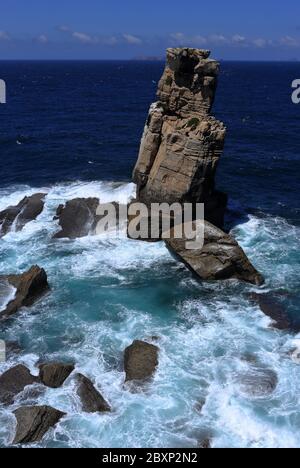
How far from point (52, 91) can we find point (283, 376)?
13952 cm

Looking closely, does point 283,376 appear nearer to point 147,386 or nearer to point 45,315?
point 147,386

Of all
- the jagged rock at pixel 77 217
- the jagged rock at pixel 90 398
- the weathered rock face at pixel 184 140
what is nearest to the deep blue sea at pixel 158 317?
the jagged rock at pixel 90 398

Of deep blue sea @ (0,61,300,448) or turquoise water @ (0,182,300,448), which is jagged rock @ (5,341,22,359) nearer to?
turquoise water @ (0,182,300,448)

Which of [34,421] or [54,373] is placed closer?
[34,421]

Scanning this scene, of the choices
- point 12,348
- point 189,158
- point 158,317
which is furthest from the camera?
point 189,158

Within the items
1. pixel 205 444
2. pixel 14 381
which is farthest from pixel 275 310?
pixel 14 381

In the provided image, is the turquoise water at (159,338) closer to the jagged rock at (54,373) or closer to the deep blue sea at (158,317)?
the deep blue sea at (158,317)

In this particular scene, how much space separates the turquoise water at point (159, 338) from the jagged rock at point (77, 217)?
118 centimetres

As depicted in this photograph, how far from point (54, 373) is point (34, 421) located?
13.6 feet

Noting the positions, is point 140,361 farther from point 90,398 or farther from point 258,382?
point 258,382

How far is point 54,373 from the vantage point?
109 feet

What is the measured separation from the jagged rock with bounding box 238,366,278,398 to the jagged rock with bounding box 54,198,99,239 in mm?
25158

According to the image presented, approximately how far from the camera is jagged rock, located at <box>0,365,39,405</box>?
3203cm

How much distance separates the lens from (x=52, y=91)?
516ft
